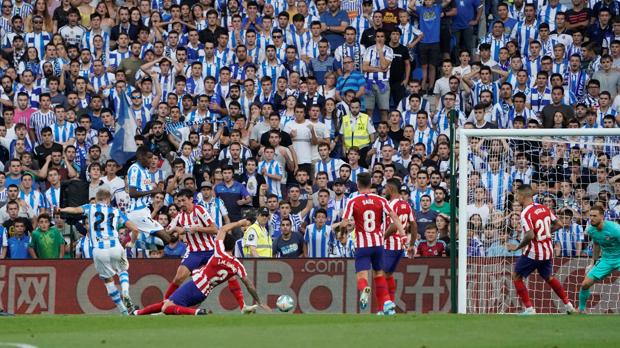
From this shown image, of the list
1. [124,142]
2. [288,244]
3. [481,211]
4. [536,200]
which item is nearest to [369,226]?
[481,211]

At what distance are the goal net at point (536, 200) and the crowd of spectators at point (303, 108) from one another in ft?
0.12

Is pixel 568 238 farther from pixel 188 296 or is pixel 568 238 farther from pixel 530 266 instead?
pixel 188 296

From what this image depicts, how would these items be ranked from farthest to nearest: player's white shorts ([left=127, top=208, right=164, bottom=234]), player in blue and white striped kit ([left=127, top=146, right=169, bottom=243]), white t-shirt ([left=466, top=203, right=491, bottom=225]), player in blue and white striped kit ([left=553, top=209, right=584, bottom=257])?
player in blue and white striped kit ([left=127, top=146, right=169, bottom=243]) < player's white shorts ([left=127, top=208, right=164, bottom=234]) < white t-shirt ([left=466, top=203, right=491, bottom=225]) < player in blue and white striped kit ([left=553, top=209, right=584, bottom=257])

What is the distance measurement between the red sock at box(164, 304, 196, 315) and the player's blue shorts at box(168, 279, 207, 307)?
12cm

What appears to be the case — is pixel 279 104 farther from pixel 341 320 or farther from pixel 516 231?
pixel 341 320

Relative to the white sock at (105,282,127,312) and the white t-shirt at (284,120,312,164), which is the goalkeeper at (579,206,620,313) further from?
the white sock at (105,282,127,312)

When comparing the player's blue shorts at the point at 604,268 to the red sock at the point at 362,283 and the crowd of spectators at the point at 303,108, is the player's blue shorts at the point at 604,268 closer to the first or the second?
the crowd of spectators at the point at 303,108

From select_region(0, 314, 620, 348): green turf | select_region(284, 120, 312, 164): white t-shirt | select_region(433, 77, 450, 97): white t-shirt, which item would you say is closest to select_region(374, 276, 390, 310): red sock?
select_region(0, 314, 620, 348): green turf

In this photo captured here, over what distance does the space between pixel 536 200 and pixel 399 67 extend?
18.3 ft

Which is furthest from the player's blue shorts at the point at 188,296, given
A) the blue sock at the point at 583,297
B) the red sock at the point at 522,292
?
the blue sock at the point at 583,297

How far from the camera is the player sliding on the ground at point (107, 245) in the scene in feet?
64.8

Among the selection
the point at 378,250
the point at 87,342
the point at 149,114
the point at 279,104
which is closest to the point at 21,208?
the point at 149,114

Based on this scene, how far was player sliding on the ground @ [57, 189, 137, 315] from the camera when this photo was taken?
64.8 feet

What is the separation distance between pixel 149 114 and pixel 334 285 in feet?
19.3
